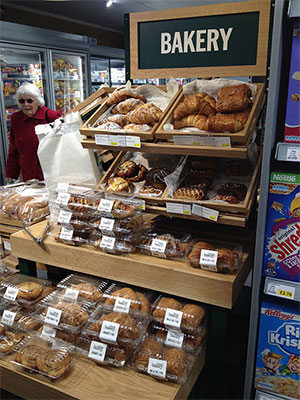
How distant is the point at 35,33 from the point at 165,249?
354cm

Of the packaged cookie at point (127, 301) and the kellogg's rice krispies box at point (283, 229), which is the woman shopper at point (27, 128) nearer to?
the packaged cookie at point (127, 301)

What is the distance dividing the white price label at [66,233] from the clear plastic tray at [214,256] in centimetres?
55

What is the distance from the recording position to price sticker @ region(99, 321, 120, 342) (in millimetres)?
1345

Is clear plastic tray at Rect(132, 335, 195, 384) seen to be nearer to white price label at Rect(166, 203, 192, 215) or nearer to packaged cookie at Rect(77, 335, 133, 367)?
packaged cookie at Rect(77, 335, 133, 367)

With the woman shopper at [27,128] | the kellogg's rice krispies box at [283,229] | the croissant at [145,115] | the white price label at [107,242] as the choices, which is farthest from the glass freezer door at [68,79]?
the kellogg's rice krispies box at [283,229]

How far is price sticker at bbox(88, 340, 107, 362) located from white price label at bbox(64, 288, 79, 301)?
0.80 feet

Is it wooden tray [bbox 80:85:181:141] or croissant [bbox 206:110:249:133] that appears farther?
wooden tray [bbox 80:85:181:141]

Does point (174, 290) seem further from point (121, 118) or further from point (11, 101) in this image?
point (11, 101)

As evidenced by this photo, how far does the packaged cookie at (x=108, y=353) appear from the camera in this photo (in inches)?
53.8

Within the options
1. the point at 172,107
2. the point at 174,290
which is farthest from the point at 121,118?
the point at 174,290

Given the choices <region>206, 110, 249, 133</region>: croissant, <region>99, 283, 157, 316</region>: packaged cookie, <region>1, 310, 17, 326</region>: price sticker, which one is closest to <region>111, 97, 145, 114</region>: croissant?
<region>206, 110, 249, 133</region>: croissant

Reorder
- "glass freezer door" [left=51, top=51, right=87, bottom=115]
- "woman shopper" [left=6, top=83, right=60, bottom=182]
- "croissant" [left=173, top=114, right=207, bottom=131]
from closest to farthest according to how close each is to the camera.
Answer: "croissant" [left=173, top=114, right=207, bottom=131] < "woman shopper" [left=6, top=83, right=60, bottom=182] < "glass freezer door" [left=51, top=51, right=87, bottom=115]

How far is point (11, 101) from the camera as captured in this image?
4250 mm

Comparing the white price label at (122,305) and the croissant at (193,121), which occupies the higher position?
the croissant at (193,121)
